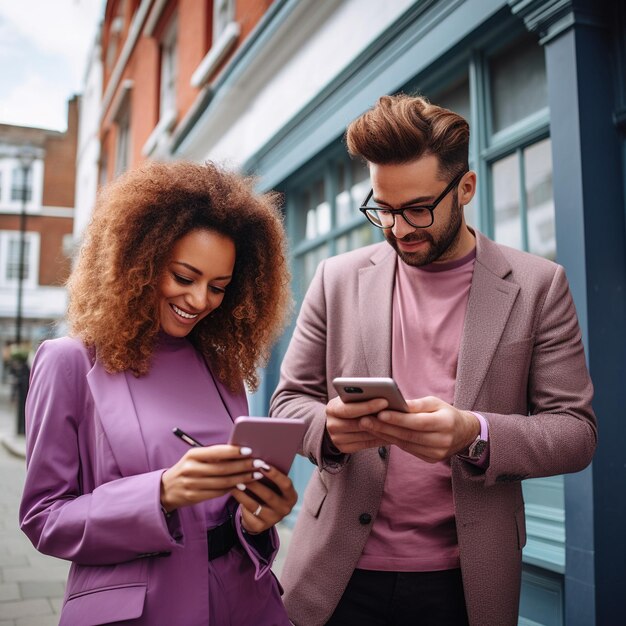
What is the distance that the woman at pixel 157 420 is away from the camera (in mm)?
1566

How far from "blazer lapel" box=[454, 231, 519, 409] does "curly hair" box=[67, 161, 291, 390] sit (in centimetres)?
67

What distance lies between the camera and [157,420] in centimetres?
176

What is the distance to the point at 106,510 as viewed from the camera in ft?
5.14

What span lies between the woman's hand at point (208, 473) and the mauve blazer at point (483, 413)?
45 cm

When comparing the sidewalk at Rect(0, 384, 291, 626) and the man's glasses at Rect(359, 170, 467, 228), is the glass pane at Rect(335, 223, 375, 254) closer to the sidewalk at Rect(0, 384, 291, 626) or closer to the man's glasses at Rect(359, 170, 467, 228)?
the sidewalk at Rect(0, 384, 291, 626)

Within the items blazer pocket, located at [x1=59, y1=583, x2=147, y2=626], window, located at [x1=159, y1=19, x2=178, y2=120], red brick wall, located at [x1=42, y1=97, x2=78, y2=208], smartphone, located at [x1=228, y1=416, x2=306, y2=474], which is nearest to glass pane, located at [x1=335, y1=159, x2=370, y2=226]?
smartphone, located at [x1=228, y1=416, x2=306, y2=474]

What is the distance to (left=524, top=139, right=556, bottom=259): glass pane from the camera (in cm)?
334

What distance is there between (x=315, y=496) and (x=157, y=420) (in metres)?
0.63

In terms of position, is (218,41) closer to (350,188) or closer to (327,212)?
(327,212)

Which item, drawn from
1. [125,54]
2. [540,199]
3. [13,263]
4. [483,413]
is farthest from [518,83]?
[13,263]

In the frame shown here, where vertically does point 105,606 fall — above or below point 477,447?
below

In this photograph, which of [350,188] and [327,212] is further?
[327,212]

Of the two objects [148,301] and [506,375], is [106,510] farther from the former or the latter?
[506,375]

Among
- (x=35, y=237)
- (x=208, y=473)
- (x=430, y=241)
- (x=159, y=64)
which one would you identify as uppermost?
(x=35, y=237)
